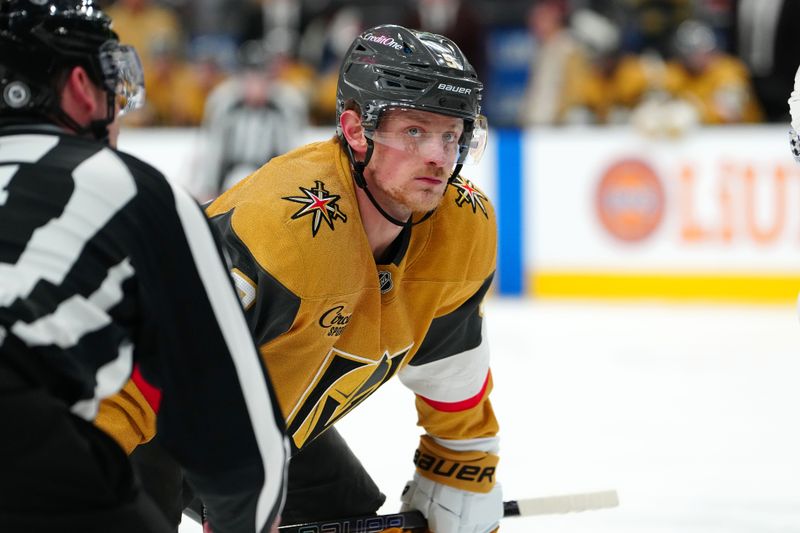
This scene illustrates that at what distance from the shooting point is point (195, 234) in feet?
5.13

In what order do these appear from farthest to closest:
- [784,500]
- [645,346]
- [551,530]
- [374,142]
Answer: [645,346]
[784,500]
[551,530]
[374,142]

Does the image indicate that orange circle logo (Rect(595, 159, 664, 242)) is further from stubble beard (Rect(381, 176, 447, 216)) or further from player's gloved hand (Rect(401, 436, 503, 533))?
stubble beard (Rect(381, 176, 447, 216))

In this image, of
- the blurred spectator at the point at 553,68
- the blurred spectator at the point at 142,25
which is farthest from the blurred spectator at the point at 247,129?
the blurred spectator at the point at 553,68

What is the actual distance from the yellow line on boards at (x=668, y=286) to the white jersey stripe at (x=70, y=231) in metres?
5.78

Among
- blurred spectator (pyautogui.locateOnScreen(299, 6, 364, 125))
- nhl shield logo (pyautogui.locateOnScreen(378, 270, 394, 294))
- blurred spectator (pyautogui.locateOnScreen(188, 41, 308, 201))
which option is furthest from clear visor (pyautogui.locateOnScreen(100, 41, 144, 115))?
blurred spectator (pyautogui.locateOnScreen(299, 6, 364, 125))

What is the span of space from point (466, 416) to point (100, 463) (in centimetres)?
127

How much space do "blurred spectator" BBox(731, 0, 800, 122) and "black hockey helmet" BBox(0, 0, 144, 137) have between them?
640 cm

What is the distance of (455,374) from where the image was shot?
2.68 meters

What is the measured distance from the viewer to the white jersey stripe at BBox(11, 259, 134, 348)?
1.48 meters

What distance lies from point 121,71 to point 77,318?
0.43 metres

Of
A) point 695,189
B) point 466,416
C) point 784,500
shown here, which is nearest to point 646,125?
point 695,189

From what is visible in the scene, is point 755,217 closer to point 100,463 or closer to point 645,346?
point 645,346

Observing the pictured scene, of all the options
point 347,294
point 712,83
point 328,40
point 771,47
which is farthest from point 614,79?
point 347,294

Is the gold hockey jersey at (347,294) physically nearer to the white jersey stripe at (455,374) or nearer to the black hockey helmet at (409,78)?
the white jersey stripe at (455,374)
